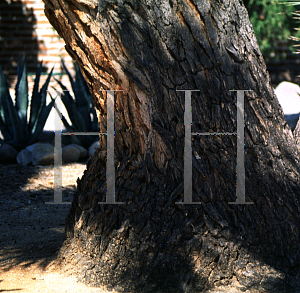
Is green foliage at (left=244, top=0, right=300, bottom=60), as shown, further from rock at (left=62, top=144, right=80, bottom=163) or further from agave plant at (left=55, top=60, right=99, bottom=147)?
rock at (left=62, top=144, right=80, bottom=163)

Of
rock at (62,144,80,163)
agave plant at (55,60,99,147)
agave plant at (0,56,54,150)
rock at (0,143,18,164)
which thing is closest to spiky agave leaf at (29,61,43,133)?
agave plant at (0,56,54,150)

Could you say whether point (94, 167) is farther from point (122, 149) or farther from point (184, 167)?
point (184, 167)

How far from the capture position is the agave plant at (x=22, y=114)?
14.1ft

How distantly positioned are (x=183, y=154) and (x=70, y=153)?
2.90 m

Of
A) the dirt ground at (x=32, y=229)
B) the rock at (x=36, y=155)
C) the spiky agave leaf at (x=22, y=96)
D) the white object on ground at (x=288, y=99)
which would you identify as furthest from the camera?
the white object on ground at (x=288, y=99)

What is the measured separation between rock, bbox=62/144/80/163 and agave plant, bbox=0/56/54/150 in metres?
0.50

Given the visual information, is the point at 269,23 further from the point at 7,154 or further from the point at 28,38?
the point at 7,154

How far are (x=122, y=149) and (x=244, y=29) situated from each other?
2.57ft

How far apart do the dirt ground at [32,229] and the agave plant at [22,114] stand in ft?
1.66

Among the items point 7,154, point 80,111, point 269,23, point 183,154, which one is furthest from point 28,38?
point 183,154

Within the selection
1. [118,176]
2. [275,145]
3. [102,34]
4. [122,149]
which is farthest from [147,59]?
[275,145]

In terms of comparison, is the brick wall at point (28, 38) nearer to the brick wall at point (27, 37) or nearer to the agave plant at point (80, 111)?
the brick wall at point (27, 37)

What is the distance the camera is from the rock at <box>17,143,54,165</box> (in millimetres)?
4027

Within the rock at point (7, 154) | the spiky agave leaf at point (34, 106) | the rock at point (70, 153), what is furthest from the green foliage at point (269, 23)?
the rock at point (7, 154)
